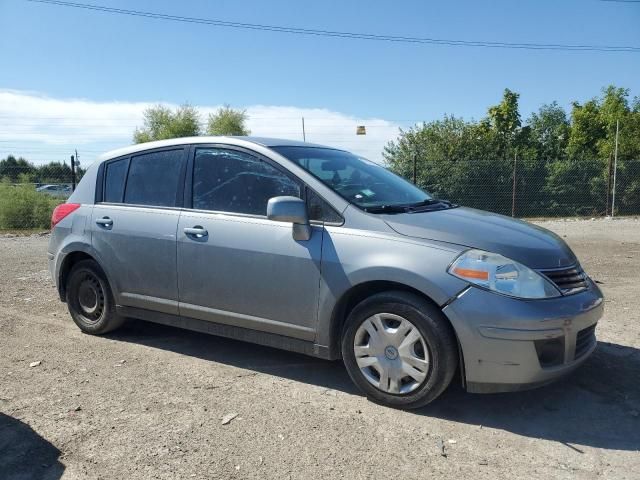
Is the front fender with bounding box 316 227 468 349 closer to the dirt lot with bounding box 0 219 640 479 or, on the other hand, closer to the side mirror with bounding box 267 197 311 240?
the side mirror with bounding box 267 197 311 240

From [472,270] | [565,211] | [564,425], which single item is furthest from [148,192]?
[565,211]

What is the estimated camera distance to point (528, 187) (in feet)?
55.1

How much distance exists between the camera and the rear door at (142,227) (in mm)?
4484

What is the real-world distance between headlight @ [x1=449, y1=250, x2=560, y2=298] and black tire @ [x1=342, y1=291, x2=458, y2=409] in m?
0.30

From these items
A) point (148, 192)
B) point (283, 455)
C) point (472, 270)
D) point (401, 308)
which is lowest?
point (283, 455)

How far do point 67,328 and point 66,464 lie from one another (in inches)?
110

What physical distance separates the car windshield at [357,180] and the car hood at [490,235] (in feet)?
0.96

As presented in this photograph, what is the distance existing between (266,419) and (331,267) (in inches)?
40.7

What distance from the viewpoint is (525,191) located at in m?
16.7

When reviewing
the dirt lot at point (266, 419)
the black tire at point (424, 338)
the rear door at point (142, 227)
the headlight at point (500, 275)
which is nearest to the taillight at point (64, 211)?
the rear door at point (142, 227)

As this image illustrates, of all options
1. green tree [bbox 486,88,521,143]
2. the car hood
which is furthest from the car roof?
green tree [bbox 486,88,521,143]

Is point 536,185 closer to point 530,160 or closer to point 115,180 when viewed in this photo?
point 530,160

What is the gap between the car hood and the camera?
11.2 ft

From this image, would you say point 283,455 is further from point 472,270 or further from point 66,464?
point 472,270
